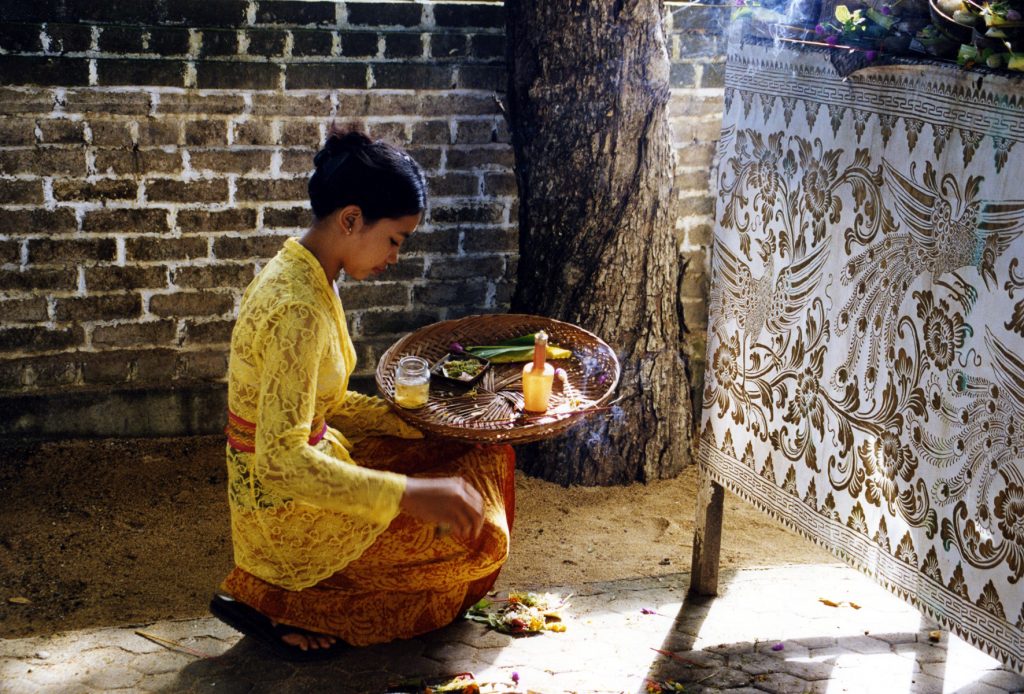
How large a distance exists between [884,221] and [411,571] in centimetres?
185

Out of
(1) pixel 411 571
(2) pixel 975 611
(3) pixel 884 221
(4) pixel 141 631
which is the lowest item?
(4) pixel 141 631

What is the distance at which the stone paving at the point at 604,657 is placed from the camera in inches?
142

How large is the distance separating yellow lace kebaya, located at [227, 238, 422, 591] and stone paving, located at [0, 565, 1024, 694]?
35cm

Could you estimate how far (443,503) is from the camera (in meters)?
3.28

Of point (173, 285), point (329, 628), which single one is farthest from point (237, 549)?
point (173, 285)

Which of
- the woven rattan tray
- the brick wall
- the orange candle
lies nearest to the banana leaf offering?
the woven rattan tray

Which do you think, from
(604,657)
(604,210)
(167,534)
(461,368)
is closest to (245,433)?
(461,368)

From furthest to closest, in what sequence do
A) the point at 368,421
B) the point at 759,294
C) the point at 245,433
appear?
1. the point at 368,421
2. the point at 759,294
3. the point at 245,433

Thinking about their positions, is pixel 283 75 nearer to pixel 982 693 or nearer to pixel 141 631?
pixel 141 631

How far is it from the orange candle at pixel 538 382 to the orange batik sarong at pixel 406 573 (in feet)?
0.83

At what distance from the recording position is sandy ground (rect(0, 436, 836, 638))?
436 cm

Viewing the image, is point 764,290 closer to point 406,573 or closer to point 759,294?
point 759,294

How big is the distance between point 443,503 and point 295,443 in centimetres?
47

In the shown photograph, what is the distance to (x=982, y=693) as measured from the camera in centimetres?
360
